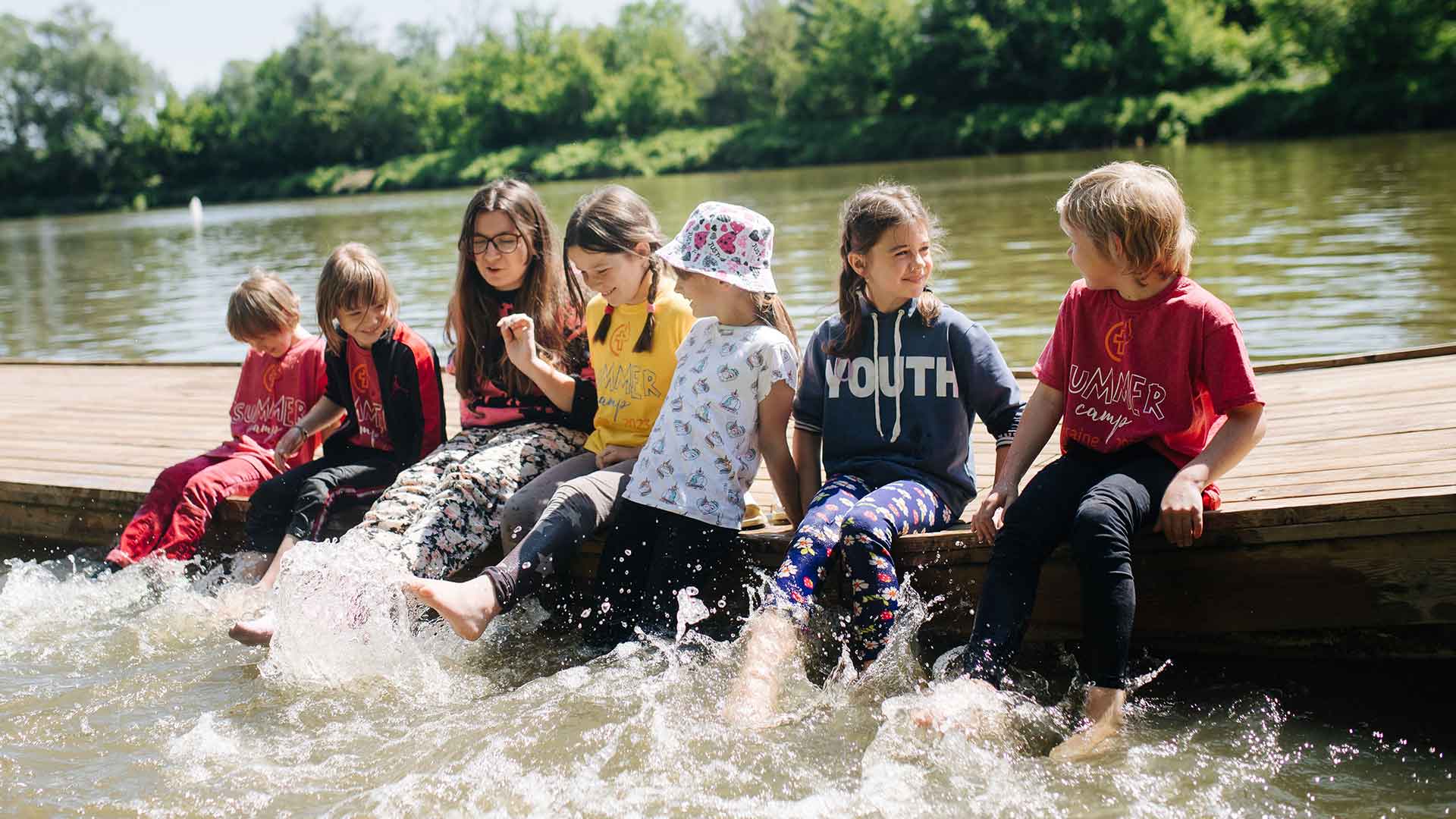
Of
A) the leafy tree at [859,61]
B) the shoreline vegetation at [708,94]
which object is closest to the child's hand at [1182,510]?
the shoreline vegetation at [708,94]

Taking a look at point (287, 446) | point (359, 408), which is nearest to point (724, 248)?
point (359, 408)

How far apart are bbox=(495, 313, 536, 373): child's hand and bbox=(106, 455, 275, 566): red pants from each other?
1342mm

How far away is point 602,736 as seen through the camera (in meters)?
3.17

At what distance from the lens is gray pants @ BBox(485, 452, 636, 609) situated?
11.8 feet

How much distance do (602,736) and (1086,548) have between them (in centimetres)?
128

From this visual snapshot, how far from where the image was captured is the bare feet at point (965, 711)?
293 cm

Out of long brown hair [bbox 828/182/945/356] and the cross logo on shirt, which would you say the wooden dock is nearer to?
the cross logo on shirt

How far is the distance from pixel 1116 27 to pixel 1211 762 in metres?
49.9

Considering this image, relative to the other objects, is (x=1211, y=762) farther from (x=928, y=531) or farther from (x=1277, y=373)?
(x=1277, y=373)

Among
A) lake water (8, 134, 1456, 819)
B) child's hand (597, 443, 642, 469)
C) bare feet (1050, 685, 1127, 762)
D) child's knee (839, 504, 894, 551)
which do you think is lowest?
lake water (8, 134, 1456, 819)

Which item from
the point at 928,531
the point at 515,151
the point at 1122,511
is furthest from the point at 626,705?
the point at 515,151

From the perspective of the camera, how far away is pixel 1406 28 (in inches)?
1495

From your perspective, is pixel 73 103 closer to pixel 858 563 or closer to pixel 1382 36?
pixel 1382 36

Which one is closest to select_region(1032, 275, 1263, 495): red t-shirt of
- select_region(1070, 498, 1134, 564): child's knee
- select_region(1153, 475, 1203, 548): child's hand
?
select_region(1153, 475, 1203, 548): child's hand
